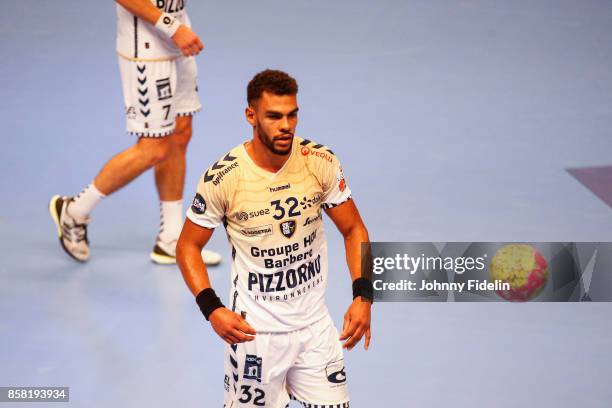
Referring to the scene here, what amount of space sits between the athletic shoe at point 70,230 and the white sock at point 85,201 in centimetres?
4

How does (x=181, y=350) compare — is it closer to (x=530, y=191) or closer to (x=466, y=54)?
(x=530, y=191)

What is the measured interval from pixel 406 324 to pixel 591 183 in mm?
2597

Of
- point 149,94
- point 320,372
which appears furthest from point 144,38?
point 320,372

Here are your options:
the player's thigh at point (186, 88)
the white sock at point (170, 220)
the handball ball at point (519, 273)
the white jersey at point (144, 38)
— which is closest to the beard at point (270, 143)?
the handball ball at point (519, 273)

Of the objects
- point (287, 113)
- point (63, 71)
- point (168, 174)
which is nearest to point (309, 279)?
point (287, 113)

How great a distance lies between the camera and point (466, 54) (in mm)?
10891

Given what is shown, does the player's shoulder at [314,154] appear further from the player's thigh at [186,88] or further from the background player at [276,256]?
the player's thigh at [186,88]

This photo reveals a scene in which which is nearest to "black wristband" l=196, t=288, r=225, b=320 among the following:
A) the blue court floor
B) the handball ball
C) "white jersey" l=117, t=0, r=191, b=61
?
the blue court floor

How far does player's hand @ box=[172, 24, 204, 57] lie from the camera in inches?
270

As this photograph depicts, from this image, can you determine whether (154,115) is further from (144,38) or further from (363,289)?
(363,289)

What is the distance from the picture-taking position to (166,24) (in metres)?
6.87

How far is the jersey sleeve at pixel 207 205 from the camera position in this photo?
4.57 m

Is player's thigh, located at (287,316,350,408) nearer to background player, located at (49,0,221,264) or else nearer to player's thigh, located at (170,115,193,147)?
background player, located at (49,0,221,264)

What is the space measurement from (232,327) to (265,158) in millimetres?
681
